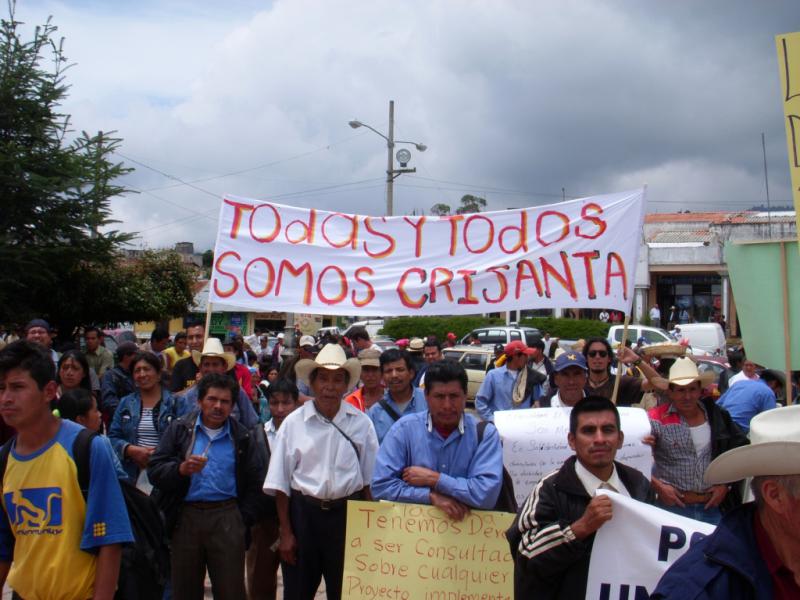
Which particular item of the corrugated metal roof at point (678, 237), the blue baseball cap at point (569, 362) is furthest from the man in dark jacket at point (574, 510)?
the corrugated metal roof at point (678, 237)

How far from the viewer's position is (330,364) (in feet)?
15.9

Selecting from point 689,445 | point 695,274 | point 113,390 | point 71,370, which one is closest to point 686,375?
point 689,445

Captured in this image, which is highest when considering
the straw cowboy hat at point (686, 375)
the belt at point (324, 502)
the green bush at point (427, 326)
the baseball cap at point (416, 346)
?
the green bush at point (427, 326)

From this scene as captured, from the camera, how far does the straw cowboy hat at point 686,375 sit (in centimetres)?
494

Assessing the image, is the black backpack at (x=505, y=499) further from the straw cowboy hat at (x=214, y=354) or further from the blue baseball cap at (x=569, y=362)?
the straw cowboy hat at (x=214, y=354)

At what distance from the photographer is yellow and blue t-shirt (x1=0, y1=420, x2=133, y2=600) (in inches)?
120

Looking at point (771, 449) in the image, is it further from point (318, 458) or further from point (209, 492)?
point (209, 492)

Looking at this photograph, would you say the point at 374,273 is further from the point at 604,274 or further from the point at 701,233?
the point at 701,233

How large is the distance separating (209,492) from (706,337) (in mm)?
22543

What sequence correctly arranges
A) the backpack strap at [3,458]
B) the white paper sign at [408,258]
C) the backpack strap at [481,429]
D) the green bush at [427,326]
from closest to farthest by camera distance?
the backpack strap at [3,458], the backpack strap at [481,429], the white paper sign at [408,258], the green bush at [427,326]

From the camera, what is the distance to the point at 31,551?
3.07m

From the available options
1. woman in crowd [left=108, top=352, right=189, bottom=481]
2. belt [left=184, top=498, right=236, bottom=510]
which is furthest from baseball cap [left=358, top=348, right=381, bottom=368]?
belt [left=184, top=498, right=236, bottom=510]

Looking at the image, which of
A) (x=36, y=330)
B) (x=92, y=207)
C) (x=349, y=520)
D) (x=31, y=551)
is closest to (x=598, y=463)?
(x=349, y=520)

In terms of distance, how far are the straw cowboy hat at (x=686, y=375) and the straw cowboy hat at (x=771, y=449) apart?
9.53ft
